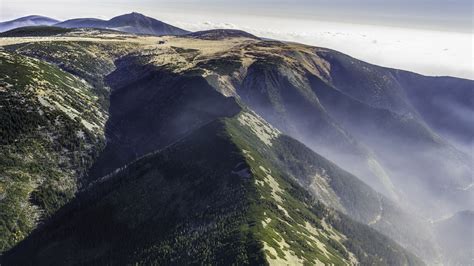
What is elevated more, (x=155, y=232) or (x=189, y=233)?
(x=189, y=233)

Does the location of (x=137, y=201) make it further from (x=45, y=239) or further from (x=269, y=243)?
(x=269, y=243)

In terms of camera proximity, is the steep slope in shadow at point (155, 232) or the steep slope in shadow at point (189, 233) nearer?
the steep slope in shadow at point (189, 233)

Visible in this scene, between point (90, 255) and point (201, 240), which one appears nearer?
point (201, 240)

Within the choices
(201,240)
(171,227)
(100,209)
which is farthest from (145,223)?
(201,240)

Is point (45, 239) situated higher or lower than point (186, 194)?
lower

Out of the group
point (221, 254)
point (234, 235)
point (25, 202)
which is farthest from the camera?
point (25, 202)

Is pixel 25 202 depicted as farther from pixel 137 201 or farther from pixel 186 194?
pixel 186 194

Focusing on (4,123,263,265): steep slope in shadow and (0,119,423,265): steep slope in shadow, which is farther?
(4,123,263,265): steep slope in shadow

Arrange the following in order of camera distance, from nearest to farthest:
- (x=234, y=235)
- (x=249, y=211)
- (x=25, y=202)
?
(x=234, y=235) → (x=249, y=211) → (x=25, y=202)

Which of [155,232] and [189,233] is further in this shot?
[155,232]

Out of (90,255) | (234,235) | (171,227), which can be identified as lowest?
(90,255)
